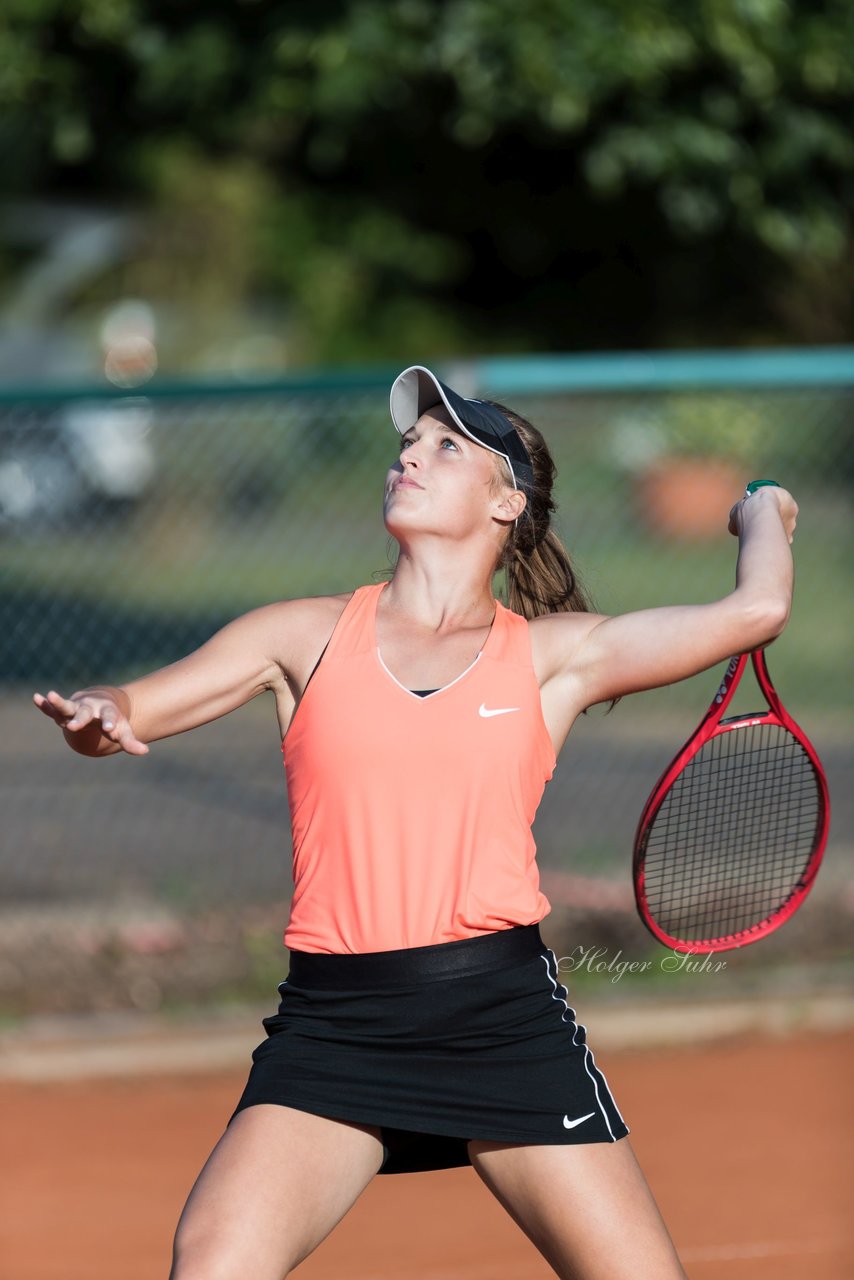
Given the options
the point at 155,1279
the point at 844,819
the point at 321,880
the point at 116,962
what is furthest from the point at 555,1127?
the point at 844,819

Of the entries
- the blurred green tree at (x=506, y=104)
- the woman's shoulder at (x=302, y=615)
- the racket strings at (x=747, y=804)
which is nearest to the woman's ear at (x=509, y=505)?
the woman's shoulder at (x=302, y=615)

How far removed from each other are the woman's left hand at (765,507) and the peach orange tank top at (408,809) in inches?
19.5

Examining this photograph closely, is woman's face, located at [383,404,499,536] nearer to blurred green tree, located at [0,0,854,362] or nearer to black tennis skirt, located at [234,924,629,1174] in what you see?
black tennis skirt, located at [234,924,629,1174]

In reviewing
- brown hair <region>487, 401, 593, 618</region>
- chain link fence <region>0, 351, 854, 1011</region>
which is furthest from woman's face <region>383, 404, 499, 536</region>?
chain link fence <region>0, 351, 854, 1011</region>

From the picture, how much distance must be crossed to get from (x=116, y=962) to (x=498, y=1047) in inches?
144

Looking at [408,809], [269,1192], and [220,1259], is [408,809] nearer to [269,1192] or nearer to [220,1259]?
[269,1192]

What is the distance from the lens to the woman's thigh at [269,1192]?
253cm

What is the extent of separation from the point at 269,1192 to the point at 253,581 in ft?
14.1

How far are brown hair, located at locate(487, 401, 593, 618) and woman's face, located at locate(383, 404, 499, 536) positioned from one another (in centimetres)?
14

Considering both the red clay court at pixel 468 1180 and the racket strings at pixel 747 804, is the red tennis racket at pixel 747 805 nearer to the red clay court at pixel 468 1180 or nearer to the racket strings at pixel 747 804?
the racket strings at pixel 747 804

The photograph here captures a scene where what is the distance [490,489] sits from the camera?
3.05 metres

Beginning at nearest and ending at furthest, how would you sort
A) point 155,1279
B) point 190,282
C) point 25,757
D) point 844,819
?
1. point 155,1279
2. point 25,757
3. point 844,819
4. point 190,282

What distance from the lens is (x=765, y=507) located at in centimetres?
296

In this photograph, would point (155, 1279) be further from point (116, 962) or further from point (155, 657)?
point (155, 657)
